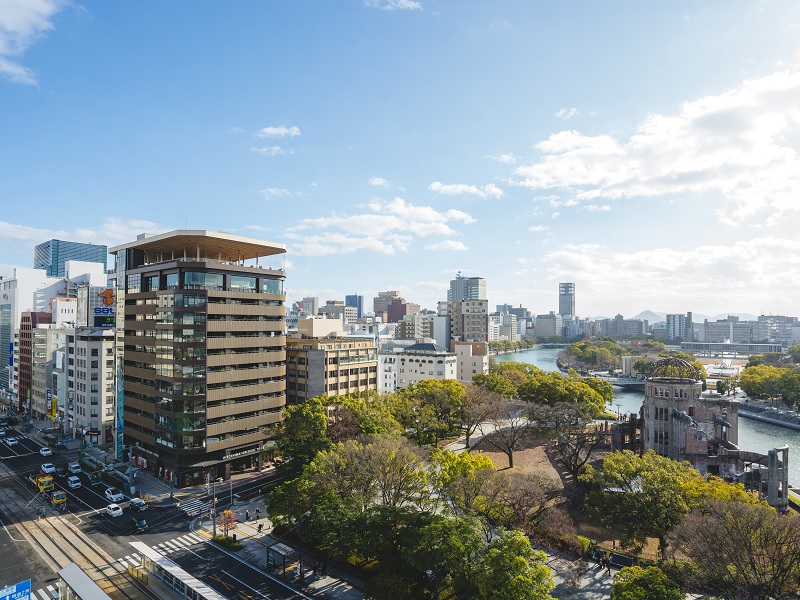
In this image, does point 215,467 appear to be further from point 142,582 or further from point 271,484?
point 142,582

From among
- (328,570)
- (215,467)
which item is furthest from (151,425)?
(328,570)

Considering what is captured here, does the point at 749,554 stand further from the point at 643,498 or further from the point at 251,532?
the point at 251,532

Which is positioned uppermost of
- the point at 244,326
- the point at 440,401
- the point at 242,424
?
the point at 244,326

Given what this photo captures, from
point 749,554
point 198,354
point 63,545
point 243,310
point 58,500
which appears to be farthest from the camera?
point 243,310

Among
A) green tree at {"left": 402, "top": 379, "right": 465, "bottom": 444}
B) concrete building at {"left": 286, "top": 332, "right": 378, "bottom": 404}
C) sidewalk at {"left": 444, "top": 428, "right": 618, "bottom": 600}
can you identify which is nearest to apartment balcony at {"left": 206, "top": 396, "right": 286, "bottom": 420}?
concrete building at {"left": 286, "top": 332, "right": 378, "bottom": 404}

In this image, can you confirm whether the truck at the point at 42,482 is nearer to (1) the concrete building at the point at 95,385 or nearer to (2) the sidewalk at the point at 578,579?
(1) the concrete building at the point at 95,385

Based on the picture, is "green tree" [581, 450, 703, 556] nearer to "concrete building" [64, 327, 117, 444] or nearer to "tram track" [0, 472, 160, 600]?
"tram track" [0, 472, 160, 600]

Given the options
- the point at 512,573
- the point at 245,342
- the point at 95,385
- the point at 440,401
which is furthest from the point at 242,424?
the point at 512,573
